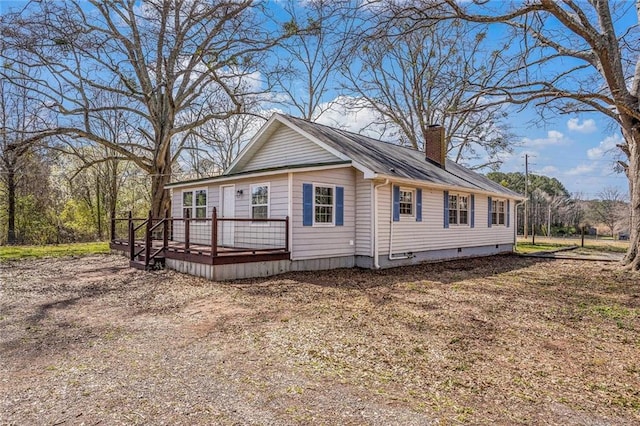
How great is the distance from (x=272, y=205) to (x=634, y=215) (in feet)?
35.4

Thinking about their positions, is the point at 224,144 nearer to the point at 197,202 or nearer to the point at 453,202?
the point at 197,202

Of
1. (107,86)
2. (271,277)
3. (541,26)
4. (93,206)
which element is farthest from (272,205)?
(93,206)

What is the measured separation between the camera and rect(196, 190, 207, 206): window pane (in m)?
13.2

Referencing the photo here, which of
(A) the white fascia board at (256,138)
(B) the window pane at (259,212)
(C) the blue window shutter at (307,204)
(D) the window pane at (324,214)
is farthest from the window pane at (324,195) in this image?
(A) the white fascia board at (256,138)

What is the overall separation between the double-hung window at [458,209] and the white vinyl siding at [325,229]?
5.04m

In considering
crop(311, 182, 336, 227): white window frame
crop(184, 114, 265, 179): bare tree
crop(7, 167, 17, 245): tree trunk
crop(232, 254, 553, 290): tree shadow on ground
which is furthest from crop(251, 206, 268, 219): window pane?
crop(184, 114, 265, 179): bare tree

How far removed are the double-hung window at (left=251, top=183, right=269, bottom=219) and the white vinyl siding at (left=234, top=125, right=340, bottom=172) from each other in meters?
1.71

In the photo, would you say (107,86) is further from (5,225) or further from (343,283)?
(343,283)

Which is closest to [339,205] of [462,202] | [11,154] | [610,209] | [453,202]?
[453,202]

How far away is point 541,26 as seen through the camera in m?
9.80

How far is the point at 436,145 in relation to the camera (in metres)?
17.0

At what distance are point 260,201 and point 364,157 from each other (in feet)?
11.1

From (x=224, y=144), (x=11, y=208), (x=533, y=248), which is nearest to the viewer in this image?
(x=11, y=208)

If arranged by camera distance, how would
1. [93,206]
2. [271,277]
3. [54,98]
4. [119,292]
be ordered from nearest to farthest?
[119,292] → [271,277] → [54,98] → [93,206]
